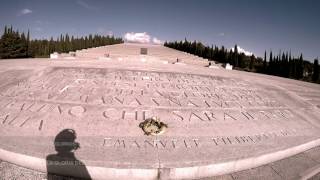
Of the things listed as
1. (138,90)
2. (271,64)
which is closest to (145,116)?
(138,90)

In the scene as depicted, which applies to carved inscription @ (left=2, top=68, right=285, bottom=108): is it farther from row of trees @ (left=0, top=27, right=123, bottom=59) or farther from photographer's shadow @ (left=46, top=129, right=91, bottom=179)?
row of trees @ (left=0, top=27, right=123, bottom=59)

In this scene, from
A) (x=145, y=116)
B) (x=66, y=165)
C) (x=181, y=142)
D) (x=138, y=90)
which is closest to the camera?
(x=66, y=165)

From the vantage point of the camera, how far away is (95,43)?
65500mm

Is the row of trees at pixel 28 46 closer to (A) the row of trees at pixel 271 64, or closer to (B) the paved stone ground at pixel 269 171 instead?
(A) the row of trees at pixel 271 64

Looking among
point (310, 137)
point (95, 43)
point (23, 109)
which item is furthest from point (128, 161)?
point (95, 43)

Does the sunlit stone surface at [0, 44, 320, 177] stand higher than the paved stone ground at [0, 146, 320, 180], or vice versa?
the sunlit stone surface at [0, 44, 320, 177]

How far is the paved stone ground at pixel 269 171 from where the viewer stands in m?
4.91

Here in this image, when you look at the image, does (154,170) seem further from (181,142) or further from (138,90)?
(138,90)

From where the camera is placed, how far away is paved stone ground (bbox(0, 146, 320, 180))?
4910 millimetres

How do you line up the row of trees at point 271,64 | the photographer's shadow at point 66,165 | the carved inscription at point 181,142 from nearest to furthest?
the photographer's shadow at point 66,165
the carved inscription at point 181,142
the row of trees at point 271,64

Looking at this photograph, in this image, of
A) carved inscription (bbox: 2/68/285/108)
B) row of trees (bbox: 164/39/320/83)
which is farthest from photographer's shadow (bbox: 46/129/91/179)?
row of trees (bbox: 164/39/320/83)

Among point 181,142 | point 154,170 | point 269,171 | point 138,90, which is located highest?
point 138,90

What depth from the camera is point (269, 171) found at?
5805mm

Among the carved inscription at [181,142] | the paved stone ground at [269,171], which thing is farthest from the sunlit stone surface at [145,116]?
the paved stone ground at [269,171]
